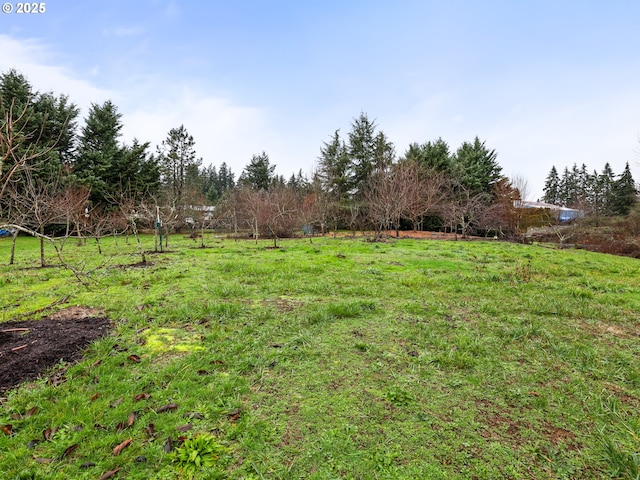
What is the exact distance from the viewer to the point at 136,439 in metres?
1.86

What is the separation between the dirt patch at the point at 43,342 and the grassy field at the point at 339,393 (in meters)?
0.23

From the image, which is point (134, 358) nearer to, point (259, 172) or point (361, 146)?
point (361, 146)

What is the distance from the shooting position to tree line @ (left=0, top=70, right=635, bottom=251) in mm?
19328

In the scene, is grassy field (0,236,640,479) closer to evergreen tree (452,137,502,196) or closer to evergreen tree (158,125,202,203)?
evergreen tree (452,137,502,196)

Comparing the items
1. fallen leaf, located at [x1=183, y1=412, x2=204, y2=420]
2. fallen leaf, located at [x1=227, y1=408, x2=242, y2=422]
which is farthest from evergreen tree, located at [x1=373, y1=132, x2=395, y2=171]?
fallen leaf, located at [x1=183, y1=412, x2=204, y2=420]

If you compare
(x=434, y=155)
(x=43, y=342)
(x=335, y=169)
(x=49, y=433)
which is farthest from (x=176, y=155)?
(x=49, y=433)

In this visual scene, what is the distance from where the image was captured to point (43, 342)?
3.19 m

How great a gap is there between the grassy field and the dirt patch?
23cm

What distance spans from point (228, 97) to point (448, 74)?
1122cm

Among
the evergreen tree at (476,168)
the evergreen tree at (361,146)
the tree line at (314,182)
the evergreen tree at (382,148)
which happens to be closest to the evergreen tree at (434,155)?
the tree line at (314,182)

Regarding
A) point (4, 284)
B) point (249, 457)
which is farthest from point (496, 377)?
point (4, 284)

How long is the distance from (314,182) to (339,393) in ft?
87.8

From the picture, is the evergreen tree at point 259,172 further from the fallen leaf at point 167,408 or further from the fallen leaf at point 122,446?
the fallen leaf at point 122,446

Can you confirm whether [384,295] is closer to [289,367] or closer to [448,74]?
[289,367]
